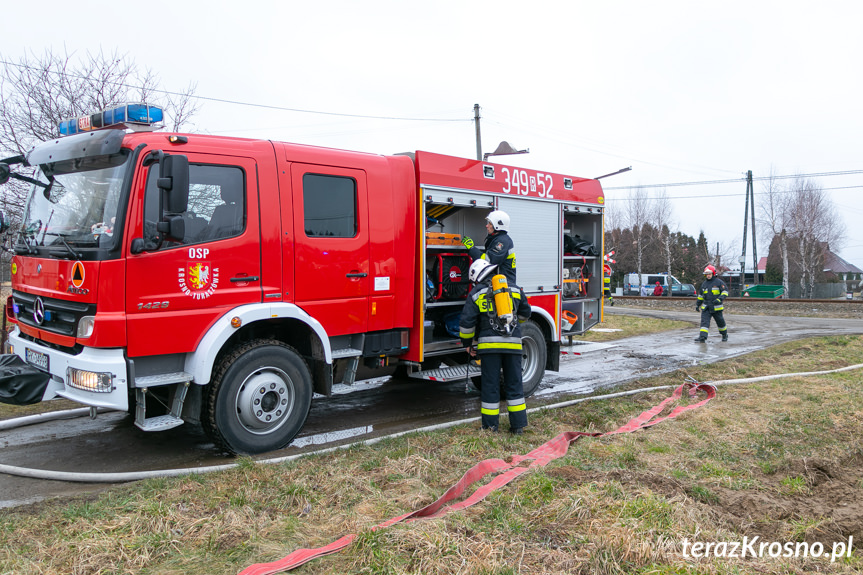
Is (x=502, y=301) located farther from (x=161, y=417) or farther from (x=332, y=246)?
(x=161, y=417)

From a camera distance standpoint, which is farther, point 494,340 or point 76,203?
point 494,340

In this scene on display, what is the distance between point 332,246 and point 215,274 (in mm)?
1153

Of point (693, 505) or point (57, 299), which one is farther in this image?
point (57, 299)

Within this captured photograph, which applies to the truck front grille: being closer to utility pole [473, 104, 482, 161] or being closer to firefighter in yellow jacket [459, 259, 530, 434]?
firefighter in yellow jacket [459, 259, 530, 434]

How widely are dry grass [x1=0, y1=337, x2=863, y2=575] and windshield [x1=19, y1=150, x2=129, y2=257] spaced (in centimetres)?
196

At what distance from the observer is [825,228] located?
1745 inches

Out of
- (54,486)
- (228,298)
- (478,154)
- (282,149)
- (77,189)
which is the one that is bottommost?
(54,486)

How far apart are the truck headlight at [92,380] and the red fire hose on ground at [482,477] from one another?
2.24 meters

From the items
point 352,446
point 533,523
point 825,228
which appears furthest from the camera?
point 825,228

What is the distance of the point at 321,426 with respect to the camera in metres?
6.29

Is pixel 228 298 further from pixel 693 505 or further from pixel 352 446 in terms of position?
pixel 693 505

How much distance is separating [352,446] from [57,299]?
8.76 ft

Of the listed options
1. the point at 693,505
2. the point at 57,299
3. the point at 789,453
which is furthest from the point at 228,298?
the point at 789,453

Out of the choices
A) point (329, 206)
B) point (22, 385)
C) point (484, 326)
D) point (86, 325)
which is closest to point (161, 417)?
point (86, 325)
